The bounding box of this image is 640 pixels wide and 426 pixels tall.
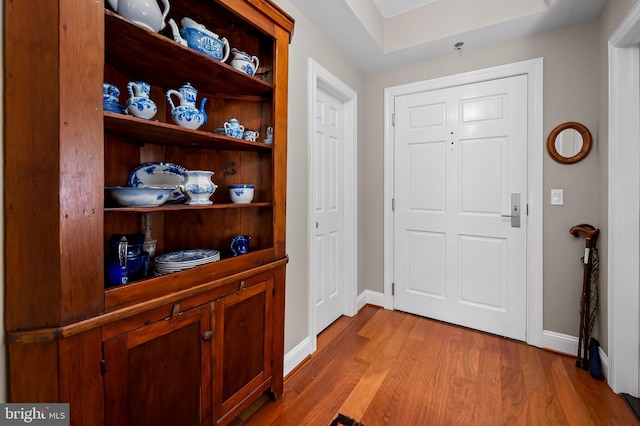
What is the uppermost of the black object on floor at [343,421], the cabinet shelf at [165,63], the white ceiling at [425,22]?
the white ceiling at [425,22]

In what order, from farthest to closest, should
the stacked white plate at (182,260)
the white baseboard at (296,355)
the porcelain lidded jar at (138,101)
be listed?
the white baseboard at (296,355) → the stacked white plate at (182,260) → the porcelain lidded jar at (138,101)

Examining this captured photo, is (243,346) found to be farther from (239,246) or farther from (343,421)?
(343,421)

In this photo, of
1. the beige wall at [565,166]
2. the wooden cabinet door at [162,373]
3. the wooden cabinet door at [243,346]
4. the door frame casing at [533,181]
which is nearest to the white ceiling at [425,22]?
the beige wall at [565,166]

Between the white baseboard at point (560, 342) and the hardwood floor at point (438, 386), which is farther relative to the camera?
the white baseboard at point (560, 342)

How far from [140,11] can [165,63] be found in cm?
23

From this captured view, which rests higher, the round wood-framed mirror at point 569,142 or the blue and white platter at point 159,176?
the round wood-framed mirror at point 569,142

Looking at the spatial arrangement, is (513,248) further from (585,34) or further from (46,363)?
(46,363)

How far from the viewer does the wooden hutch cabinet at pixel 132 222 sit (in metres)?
0.78

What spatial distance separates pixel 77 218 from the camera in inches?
32.0

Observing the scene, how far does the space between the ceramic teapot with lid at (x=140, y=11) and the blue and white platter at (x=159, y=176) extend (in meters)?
0.55

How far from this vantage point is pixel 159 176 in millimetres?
1340

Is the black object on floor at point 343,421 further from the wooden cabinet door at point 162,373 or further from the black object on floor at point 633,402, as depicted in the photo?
the black object on floor at point 633,402

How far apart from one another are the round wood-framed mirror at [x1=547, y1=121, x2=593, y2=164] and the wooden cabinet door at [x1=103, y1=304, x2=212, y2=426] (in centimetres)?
251

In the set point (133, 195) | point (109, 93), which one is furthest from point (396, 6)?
point (133, 195)
